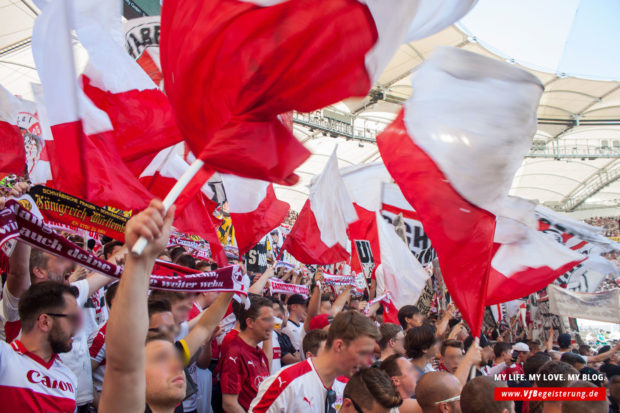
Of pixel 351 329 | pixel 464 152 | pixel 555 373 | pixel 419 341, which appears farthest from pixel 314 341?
pixel 464 152

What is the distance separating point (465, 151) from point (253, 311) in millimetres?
2045

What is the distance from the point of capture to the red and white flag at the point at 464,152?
354 centimetres

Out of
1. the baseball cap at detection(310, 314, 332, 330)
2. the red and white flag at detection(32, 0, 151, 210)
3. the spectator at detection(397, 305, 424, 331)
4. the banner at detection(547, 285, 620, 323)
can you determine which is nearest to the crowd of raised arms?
the red and white flag at detection(32, 0, 151, 210)

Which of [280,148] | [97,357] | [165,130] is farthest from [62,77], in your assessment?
[97,357]

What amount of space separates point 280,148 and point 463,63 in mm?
1985

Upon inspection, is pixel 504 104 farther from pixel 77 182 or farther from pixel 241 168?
pixel 77 182

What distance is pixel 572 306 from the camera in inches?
360

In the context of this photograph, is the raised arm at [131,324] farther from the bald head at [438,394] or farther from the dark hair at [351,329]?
the bald head at [438,394]

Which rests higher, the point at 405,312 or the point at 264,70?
the point at 264,70

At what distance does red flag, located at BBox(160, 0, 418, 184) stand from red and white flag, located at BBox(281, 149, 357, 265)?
424 centimetres

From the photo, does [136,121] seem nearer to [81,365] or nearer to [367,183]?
[81,365]

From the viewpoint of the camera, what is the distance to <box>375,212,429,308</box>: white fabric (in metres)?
6.56

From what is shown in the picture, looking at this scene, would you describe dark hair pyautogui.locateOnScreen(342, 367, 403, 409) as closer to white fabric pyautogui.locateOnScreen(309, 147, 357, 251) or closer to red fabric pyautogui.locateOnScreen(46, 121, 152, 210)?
red fabric pyautogui.locateOnScreen(46, 121, 152, 210)

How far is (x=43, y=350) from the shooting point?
2.71 metres
